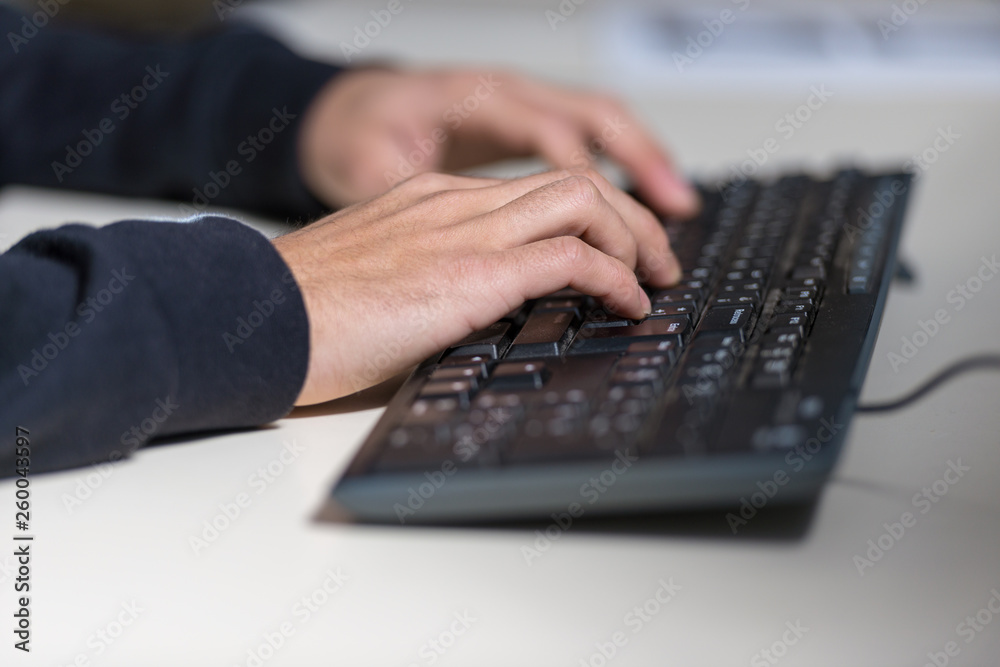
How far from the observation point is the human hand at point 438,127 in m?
0.93

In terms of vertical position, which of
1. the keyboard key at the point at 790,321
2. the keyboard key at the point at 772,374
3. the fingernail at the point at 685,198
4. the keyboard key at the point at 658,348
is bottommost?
the fingernail at the point at 685,198

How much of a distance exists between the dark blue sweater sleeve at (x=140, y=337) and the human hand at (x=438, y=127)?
0.45m

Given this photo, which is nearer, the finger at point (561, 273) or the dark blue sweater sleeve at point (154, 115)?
the finger at point (561, 273)

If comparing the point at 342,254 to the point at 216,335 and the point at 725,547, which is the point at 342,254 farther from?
the point at 725,547

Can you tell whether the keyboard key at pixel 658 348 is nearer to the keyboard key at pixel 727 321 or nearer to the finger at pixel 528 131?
the keyboard key at pixel 727 321

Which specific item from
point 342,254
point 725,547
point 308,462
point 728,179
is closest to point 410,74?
point 728,179

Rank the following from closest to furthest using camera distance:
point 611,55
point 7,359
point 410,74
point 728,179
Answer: point 7,359, point 728,179, point 410,74, point 611,55

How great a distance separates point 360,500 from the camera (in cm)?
41

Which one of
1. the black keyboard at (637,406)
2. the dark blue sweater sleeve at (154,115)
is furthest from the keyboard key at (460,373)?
the dark blue sweater sleeve at (154,115)

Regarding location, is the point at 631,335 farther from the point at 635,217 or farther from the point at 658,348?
the point at 635,217

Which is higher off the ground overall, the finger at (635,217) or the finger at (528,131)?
the finger at (635,217)

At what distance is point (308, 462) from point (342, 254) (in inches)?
5.2

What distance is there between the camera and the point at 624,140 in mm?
890

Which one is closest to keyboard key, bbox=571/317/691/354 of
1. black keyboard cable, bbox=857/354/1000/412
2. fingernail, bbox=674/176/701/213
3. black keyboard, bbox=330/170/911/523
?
black keyboard, bbox=330/170/911/523
